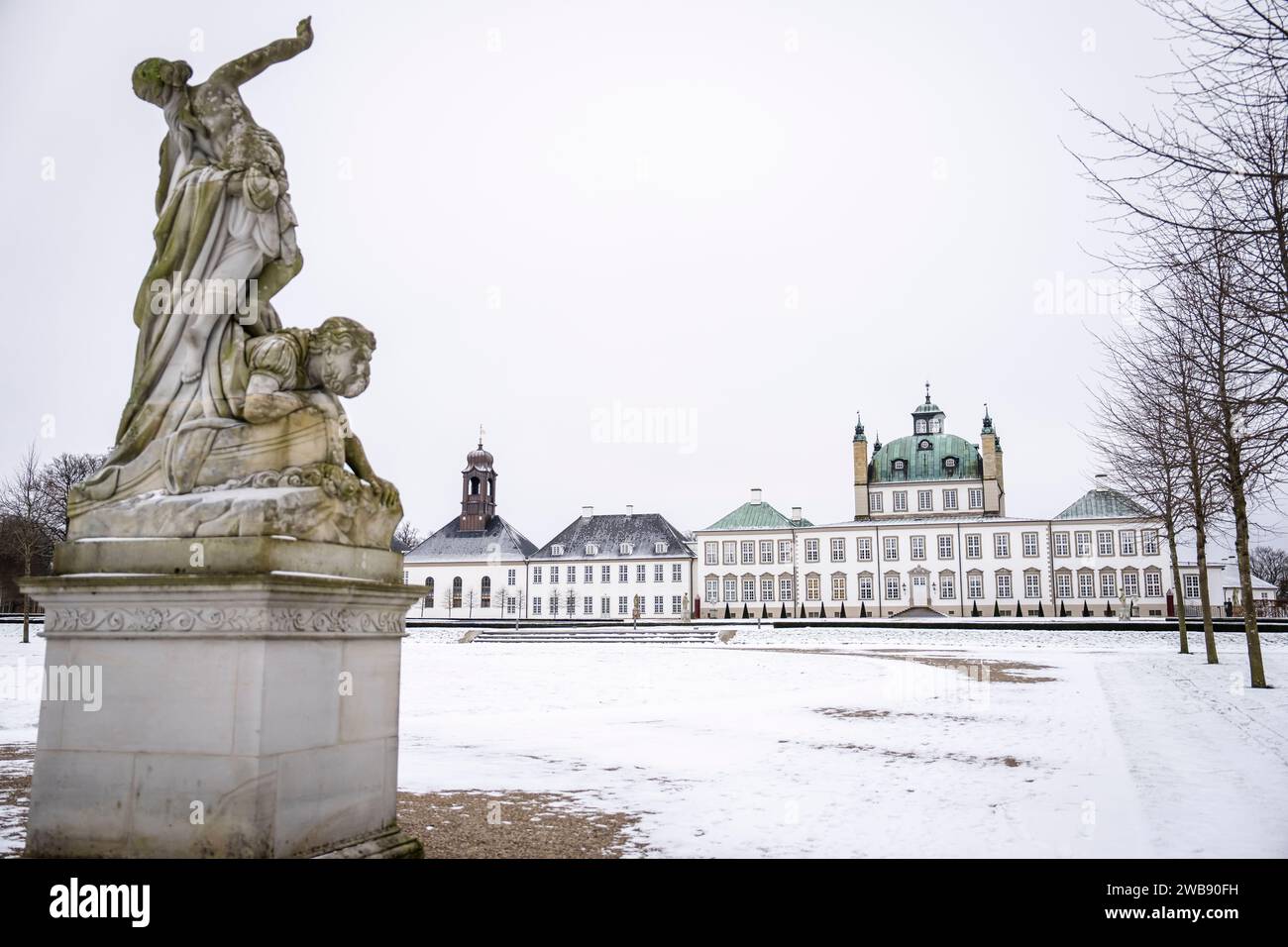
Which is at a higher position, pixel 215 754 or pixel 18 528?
pixel 18 528

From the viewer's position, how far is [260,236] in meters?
5.61

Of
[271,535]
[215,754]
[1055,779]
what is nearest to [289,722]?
[215,754]

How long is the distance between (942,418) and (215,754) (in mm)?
87569

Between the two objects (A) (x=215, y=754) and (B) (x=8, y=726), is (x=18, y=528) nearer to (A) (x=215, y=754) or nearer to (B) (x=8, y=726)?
(B) (x=8, y=726)

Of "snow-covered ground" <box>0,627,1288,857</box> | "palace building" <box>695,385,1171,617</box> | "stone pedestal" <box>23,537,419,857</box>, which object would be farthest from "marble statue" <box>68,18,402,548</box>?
"palace building" <box>695,385,1171,617</box>

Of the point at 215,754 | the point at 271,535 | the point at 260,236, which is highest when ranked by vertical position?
the point at 260,236

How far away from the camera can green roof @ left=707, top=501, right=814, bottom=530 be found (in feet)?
273

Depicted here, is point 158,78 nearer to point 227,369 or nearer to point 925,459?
point 227,369

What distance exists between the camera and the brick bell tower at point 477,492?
93.6 meters

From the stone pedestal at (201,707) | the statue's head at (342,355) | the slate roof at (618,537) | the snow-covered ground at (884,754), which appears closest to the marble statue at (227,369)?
the statue's head at (342,355)

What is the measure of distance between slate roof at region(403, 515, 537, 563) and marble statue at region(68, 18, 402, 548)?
85552mm

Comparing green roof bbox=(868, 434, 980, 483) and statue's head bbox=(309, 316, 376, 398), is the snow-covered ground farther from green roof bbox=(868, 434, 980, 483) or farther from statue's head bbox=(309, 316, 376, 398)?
green roof bbox=(868, 434, 980, 483)

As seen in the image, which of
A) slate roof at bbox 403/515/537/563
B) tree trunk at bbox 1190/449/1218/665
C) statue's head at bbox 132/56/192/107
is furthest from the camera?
slate roof at bbox 403/515/537/563

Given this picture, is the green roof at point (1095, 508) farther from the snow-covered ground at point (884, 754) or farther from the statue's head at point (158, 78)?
the statue's head at point (158, 78)
